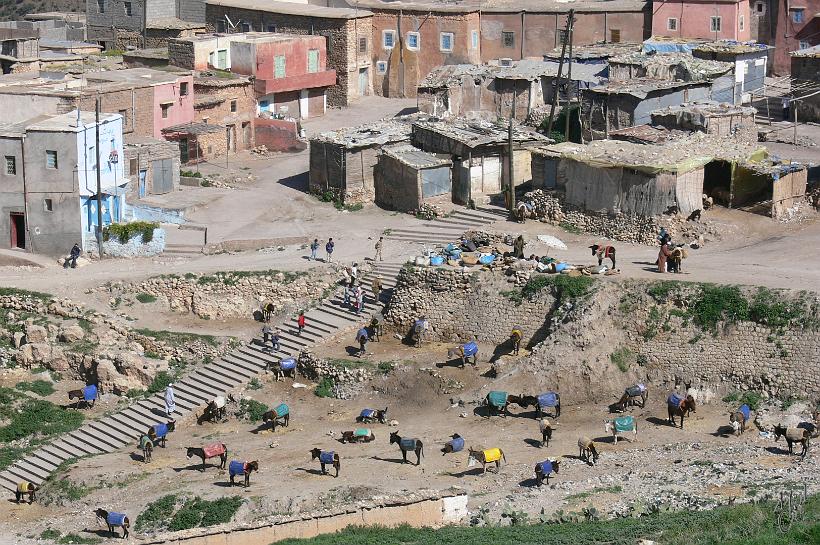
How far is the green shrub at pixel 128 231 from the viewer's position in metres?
64.1

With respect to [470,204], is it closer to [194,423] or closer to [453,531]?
[194,423]

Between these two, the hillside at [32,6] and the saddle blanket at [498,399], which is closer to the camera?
the saddle blanket at [498,399]

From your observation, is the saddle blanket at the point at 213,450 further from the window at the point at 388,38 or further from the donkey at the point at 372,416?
the window at the point at 388,38

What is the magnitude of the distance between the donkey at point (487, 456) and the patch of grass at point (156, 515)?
27.8 feet

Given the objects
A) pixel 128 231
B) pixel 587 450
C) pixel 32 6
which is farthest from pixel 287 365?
pixel 32 6

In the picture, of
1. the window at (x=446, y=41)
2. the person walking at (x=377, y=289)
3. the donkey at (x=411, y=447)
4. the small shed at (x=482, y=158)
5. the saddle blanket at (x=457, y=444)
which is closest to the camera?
the donkey at (x=411, y=447)

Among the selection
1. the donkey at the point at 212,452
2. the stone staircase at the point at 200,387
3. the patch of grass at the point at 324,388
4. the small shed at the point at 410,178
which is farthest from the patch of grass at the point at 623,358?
the small shed at the point at 410,178

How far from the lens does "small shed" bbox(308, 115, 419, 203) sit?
6938cm

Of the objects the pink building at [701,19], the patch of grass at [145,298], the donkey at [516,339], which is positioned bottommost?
the donkey at [516,339]

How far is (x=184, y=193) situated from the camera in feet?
230

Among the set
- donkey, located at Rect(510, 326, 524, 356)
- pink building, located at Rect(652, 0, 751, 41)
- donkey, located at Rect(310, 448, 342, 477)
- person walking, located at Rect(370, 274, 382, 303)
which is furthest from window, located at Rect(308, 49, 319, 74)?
donkey, located at Rect(310, 448, 342, 477)

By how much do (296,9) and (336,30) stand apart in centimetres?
274

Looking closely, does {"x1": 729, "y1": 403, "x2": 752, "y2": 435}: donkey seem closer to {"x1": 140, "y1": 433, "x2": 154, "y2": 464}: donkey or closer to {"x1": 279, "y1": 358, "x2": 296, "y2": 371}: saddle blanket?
{"x1": 279, "y1": 358, "x2": 296, "y2": 371}: saddle blanket

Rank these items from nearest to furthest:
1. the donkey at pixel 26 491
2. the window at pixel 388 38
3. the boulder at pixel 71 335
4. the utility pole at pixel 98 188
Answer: the donkey at pixel 26 491, the boulder at pixel 71 335, the utility pole at pixel 98 188, the window at pixel 388 38
